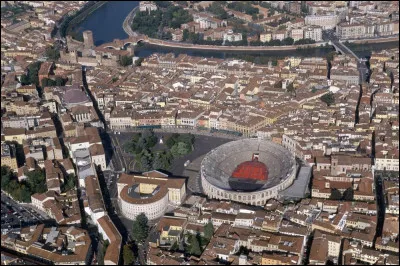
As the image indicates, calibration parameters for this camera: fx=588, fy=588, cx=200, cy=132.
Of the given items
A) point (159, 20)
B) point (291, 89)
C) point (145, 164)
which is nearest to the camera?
point (145, 164)

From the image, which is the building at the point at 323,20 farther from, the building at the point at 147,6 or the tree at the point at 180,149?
the tree at the point at 180,149

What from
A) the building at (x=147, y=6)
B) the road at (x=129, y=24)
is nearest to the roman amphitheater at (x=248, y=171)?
the road at (x=129, y=24)

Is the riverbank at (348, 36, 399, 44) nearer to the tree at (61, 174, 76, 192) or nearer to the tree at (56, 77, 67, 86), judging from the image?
the tree at (56, 77, 67, 86)

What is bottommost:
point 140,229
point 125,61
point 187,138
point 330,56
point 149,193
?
point 140,229

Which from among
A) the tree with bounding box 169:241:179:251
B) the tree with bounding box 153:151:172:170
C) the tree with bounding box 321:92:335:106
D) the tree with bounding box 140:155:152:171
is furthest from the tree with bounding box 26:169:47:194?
the tree with bounding box 321:92:335:106

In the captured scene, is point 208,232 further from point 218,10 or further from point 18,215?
point 218,10

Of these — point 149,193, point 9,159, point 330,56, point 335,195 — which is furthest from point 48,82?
point 335,195
